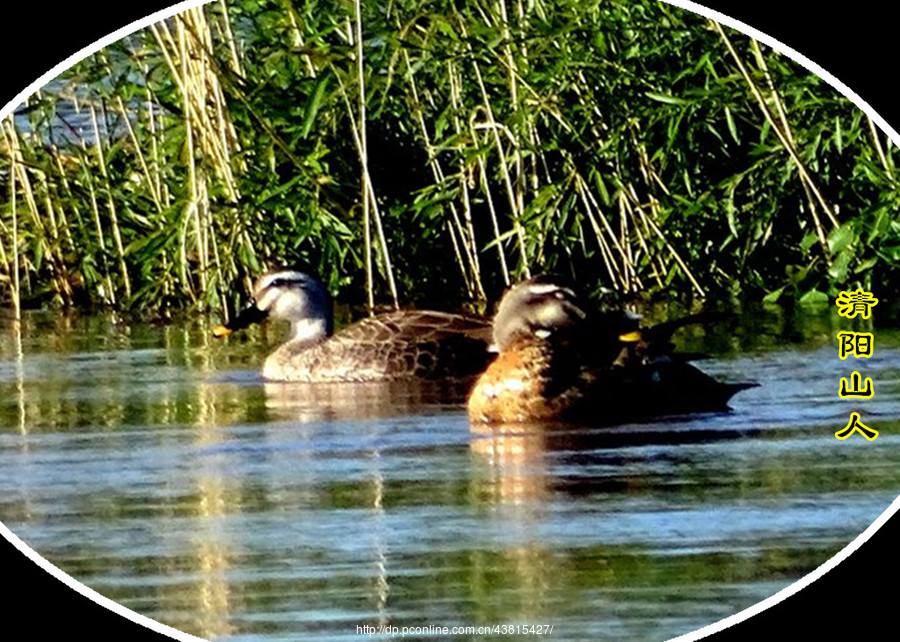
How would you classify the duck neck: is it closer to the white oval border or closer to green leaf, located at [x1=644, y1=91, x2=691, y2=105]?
A: green leaf, located at [x1=644, y1=91, x2=691, y2=105]

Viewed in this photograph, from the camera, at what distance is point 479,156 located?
1359cm

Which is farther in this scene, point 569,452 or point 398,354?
point 398,354

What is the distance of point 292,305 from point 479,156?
4.23ft

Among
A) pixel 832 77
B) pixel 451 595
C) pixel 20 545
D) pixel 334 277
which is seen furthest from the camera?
pixel 334 277

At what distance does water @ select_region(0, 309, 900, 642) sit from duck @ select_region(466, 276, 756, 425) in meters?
0.17

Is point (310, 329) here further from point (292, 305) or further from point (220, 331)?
point (220, 331)

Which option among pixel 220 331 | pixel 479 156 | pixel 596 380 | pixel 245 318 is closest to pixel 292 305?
pixel 245 318

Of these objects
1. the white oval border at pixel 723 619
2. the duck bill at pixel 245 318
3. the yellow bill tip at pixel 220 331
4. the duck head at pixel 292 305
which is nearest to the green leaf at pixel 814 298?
the duck head at pixel 292 305

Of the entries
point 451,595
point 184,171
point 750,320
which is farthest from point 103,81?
point 451,595

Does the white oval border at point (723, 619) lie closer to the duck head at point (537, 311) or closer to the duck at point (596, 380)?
the duck at point (596, 380)

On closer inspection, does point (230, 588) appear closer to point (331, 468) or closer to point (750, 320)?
point (331, 468)

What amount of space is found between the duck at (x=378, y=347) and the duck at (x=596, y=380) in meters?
1.23

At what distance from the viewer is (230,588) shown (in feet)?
29.6

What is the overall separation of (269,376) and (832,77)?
406 centimetres
